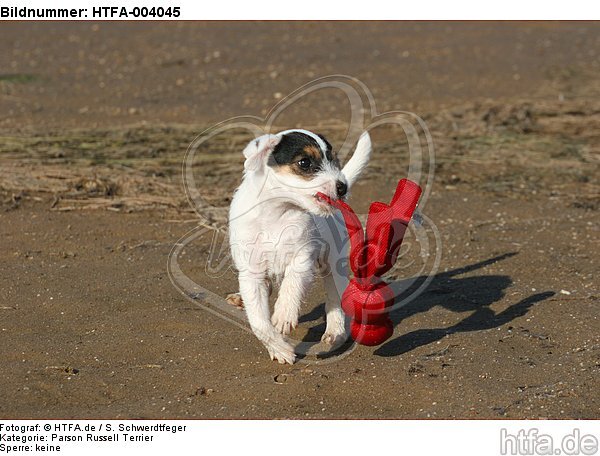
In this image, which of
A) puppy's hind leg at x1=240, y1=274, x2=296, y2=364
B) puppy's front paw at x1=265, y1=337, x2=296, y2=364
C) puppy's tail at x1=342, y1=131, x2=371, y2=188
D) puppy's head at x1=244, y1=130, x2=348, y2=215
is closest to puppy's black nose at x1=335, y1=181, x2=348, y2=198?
puppy's head at x1=244, y1=130, x2=348, y2=215

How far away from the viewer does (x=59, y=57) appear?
17.0m

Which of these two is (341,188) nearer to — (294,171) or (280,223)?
(294,171)

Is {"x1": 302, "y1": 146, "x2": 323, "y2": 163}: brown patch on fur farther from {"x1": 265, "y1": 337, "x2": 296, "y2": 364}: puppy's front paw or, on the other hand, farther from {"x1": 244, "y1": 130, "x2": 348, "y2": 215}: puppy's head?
{"x1": 265, "y1": 337, "x2": 296, "y2": 364}: puppy's front paw

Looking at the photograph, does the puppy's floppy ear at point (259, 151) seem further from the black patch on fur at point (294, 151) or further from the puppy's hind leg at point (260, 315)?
the puppy's hind leg at point (260, 315)

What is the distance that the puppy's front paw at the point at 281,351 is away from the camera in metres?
6.67

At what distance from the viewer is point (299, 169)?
6430 millimetres

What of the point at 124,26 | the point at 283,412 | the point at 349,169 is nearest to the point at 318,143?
the point at 349,169

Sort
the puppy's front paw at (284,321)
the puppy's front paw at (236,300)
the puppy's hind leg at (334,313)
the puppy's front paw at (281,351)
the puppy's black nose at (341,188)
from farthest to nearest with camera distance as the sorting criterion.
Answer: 1. the puppy's front paw at (236,300)
2. the puppy's hind leg at (334,313)
3. the puppy's front paw at (281,351)
4. the puppy's front paw at (284,321)
5. the puppy's black nose at (341,188)

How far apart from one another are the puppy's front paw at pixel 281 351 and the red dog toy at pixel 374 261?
458mm

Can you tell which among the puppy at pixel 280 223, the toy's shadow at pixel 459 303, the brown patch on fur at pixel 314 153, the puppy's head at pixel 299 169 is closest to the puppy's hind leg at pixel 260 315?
the puppy at pixel 280 223

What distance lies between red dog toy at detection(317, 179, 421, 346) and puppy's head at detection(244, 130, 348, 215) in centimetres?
9

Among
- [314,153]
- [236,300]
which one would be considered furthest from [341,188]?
[236,300]

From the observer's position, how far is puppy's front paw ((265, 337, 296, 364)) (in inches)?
263

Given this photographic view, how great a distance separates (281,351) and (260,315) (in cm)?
31
